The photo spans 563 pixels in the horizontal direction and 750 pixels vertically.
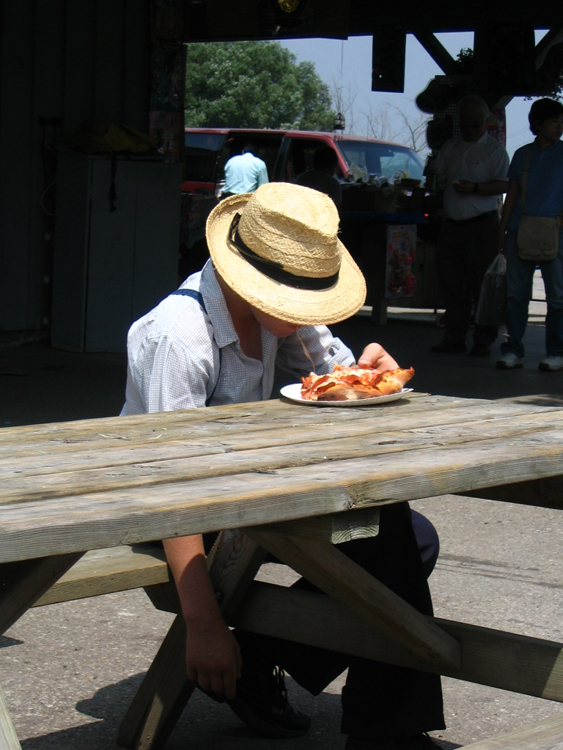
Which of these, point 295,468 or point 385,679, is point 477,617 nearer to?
point 385,679

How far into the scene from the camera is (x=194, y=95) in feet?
172

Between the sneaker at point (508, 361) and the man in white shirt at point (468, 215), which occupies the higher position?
the man in white shirt at point (468, 215)

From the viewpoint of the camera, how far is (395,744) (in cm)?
250

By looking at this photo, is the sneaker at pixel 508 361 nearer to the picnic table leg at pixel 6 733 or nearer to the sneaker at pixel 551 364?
the sneaker at pixel 551 364

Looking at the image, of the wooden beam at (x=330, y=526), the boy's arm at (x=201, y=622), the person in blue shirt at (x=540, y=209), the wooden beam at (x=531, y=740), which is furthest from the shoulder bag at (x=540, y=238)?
the wooden beam at (x=330, y=526)

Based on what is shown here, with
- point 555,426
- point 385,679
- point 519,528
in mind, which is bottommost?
point 519,528

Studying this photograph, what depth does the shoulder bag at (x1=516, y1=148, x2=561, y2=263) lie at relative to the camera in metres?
7.71

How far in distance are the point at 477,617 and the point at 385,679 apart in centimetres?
123

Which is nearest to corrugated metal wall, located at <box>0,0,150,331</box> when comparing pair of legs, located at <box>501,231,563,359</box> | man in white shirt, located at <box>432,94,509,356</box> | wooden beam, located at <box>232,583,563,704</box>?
man in white shirt, located at <box>432,94,509,356</box>

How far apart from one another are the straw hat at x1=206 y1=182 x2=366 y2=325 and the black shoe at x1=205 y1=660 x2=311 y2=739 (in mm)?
912

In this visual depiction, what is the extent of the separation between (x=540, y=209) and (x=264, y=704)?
5.57m

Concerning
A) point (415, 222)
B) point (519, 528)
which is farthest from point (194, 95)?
point (519, 528)

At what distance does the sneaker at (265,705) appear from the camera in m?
2.84

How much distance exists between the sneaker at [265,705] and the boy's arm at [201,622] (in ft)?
1.82
